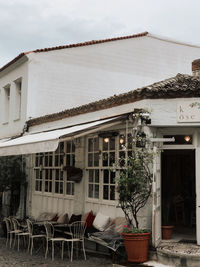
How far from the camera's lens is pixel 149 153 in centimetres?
786

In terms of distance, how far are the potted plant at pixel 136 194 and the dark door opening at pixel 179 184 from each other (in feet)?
13.2

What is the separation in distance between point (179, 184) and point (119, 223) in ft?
21.1

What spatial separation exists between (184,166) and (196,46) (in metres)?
6.36

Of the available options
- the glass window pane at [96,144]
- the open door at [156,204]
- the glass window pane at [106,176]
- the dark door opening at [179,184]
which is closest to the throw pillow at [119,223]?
the open door at [156,204]

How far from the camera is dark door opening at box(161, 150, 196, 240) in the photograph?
11961mm

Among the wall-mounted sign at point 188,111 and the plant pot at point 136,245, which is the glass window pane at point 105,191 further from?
the wall-mounted sign at point 188,111

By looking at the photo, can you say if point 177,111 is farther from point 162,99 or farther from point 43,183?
point 43,183

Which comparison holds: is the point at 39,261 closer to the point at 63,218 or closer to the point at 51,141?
the point at 63,218

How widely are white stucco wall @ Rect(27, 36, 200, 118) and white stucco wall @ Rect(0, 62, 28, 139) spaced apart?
1.30 feet

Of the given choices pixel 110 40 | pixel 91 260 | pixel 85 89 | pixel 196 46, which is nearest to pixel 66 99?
pixel 85 89

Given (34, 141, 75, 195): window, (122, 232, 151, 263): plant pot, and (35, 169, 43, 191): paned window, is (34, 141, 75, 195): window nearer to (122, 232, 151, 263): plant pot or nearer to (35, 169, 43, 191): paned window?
(35, 169, 43, 191): paned window

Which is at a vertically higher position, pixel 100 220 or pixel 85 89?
pixel 85 89

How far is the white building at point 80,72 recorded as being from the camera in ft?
47.9

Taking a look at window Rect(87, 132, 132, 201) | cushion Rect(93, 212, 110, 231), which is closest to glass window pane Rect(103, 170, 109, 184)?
window Rect(87, 132, 132, 201)
